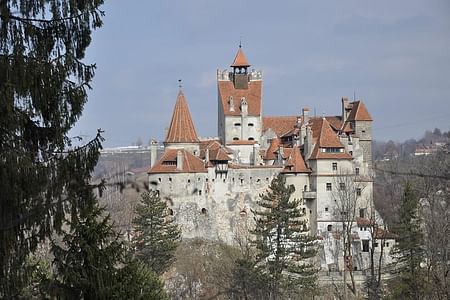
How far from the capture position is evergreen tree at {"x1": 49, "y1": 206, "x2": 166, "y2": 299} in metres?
11.6

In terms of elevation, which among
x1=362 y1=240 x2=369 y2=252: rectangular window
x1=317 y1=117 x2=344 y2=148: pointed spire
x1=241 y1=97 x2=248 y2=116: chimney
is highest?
x1=241 y1=97 x2=248 y2=116: chimney

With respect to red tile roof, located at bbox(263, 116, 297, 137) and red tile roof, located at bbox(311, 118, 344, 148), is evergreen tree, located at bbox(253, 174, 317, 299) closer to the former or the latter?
red tile roof, located at bbox(311, 118, 344, 148)

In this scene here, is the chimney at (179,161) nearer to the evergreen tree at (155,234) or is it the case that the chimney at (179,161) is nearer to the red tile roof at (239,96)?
the evergreen tree at (155,234)

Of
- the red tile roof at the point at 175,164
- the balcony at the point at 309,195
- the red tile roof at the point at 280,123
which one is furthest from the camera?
the red tile roof at the point at 280,123

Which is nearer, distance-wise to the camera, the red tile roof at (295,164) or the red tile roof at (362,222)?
the red tile roof at (362,222)

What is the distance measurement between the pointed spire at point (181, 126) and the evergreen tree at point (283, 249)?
11164mm

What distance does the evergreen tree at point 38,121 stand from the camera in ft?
30.2

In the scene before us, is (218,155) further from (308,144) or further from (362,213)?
(362,213)

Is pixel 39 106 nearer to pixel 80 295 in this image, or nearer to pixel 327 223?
pixel 80 295

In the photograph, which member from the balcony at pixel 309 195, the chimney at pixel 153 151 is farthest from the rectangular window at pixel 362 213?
the chimney at pixel 153 151

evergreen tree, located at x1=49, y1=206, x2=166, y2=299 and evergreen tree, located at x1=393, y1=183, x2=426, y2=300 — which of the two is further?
evergreen tree, located at x1=393, y1=183, x2=426, y2=300

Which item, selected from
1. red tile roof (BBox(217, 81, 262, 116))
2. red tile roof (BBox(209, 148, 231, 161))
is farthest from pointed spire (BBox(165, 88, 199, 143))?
red tile roof (BBox(217, 81, 262, 116))

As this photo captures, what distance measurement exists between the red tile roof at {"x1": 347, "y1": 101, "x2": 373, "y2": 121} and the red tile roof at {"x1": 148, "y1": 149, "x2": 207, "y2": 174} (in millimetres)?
12543

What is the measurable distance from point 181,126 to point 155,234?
11444 mm
